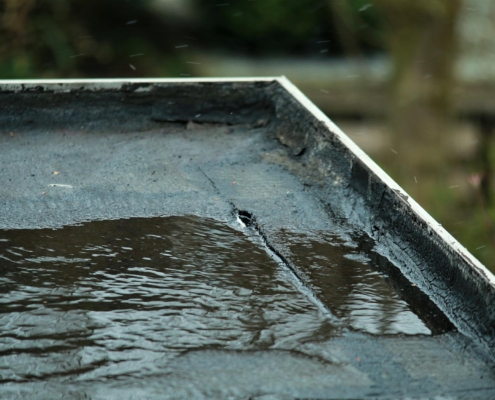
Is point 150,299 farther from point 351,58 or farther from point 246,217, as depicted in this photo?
point 351,58

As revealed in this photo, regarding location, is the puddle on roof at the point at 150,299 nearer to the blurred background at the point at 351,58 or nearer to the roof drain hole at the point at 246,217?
the roof drain hole at the point at 246,217

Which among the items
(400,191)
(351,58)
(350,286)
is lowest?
(351,58)

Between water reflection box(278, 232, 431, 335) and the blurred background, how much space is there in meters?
4.07

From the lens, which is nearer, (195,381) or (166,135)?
(195,381)

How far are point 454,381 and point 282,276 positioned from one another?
66 cm

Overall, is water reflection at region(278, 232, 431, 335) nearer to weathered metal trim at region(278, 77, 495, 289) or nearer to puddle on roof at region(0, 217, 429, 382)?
puddle on roof at region(0, 217, 429, 382)

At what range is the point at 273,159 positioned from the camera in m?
3.13

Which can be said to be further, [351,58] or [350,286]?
[351,58]

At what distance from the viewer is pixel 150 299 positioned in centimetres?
193

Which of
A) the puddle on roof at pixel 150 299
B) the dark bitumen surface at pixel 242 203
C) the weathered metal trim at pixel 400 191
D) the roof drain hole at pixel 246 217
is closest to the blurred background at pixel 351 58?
the weathered metal trim at pixel 400 191

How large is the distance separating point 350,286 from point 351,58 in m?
7.57

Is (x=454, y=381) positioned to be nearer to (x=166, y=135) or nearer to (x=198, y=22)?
(x=166, y=135)

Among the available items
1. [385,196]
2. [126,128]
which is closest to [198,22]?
[126,128]

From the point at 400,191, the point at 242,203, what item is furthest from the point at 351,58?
the point at 400,191
